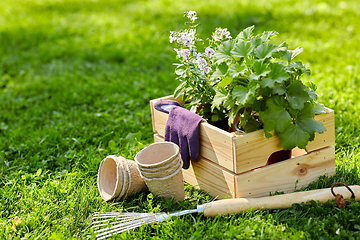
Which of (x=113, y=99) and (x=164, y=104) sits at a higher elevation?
(x=164, y=104)

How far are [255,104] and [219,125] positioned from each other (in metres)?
0.41

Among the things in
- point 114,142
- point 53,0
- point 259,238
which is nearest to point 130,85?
point 114,142

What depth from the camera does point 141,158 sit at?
2.33m

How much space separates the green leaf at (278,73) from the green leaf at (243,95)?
140 millimetres

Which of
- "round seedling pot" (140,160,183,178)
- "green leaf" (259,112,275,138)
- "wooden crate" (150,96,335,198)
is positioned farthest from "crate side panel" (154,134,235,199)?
"green leaf" (259,112,275,138)

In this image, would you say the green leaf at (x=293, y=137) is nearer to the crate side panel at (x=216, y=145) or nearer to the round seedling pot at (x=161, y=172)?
the crate side panel at (x=216, y=145)

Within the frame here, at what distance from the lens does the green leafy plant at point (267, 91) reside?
1.95m

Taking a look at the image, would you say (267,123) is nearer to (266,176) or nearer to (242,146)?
(242,146)

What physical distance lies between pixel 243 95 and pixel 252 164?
17.1 inches

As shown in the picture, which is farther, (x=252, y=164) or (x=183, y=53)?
(x=183, y=53)

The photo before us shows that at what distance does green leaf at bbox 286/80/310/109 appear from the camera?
199cm

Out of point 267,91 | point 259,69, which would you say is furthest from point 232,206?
point 259,69

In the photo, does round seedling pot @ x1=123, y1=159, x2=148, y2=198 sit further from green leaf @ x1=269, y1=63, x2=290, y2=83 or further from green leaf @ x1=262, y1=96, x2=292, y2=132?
green leaf @ x1=269, y1=63, x2=290, y2=83

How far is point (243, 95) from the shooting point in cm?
195
